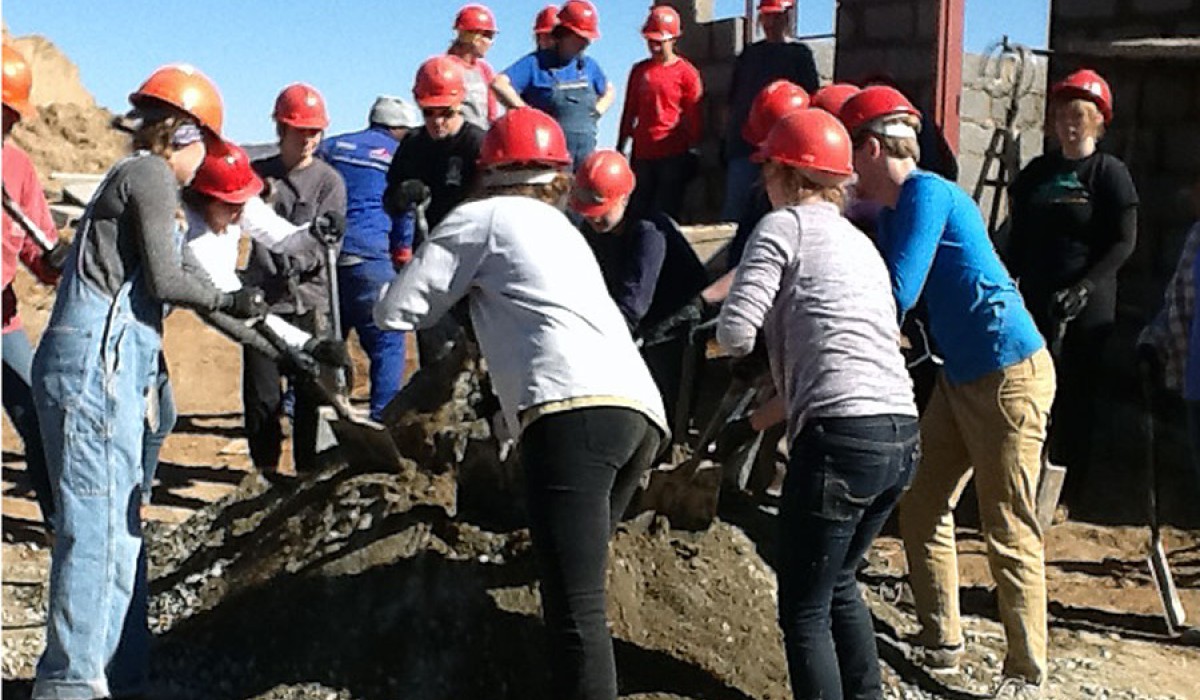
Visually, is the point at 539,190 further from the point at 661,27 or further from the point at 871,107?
the point at 661,27

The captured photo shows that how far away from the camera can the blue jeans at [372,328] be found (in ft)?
21.6

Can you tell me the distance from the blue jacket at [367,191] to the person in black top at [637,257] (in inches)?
50.7

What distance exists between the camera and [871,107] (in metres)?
4.21

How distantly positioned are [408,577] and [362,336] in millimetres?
2106

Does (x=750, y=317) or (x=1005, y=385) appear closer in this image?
(x=750, y=317)

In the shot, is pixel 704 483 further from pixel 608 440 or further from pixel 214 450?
pixel 214 450

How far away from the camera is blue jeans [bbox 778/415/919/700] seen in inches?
144

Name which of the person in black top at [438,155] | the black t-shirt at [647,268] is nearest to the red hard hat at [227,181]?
the black t-shirt at [647,268]

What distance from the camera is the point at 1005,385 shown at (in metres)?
4.39

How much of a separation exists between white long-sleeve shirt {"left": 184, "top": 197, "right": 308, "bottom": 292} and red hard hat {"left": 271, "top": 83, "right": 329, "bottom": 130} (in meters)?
0.70

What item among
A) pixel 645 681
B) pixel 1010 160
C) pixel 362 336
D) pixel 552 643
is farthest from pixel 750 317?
pixel 1010 160

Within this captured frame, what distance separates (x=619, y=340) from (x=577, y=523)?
43 cm

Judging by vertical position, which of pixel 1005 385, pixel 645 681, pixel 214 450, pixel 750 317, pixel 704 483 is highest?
pixel 750 317

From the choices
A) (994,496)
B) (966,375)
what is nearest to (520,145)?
(966,375)
